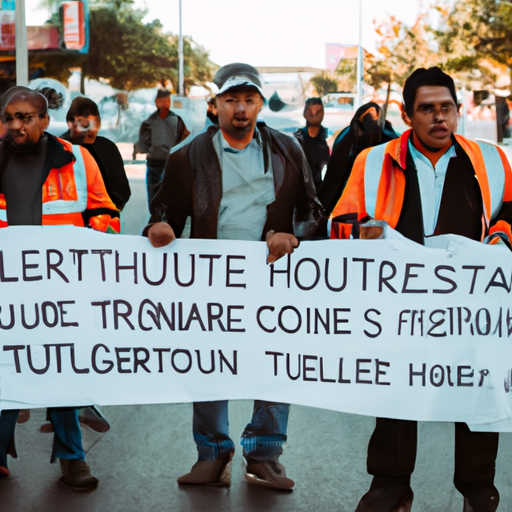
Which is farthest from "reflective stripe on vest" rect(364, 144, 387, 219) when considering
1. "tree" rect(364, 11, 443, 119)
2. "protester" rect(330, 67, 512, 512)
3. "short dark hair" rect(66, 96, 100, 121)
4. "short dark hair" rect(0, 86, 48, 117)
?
"tree" rect(364, 11, 443, 119)

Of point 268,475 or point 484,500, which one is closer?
point 484,500

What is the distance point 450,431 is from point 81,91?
10.3 m

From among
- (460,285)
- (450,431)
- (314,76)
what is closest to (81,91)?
(314,76)

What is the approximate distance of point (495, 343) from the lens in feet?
10.0

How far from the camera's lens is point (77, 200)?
355 cm

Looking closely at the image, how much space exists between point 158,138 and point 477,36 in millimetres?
4855

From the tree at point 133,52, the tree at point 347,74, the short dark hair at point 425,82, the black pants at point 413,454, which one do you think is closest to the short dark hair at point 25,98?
the short dark hair at point 425,82

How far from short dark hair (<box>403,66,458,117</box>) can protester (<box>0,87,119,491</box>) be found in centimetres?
129

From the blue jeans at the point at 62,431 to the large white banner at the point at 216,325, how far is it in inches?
18.3

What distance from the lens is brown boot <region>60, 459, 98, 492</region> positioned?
3.62 m

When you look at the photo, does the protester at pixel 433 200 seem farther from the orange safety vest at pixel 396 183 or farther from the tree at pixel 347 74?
the tree at pixel 347 74

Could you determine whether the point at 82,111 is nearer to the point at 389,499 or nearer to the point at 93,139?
the point at 93,139

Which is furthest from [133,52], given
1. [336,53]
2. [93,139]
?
[93,139]

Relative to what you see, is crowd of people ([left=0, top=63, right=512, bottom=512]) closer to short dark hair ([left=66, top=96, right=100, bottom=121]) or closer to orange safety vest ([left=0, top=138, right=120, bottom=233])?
orange safety vest ([left=0, top=138, right=120, bottom=233])
